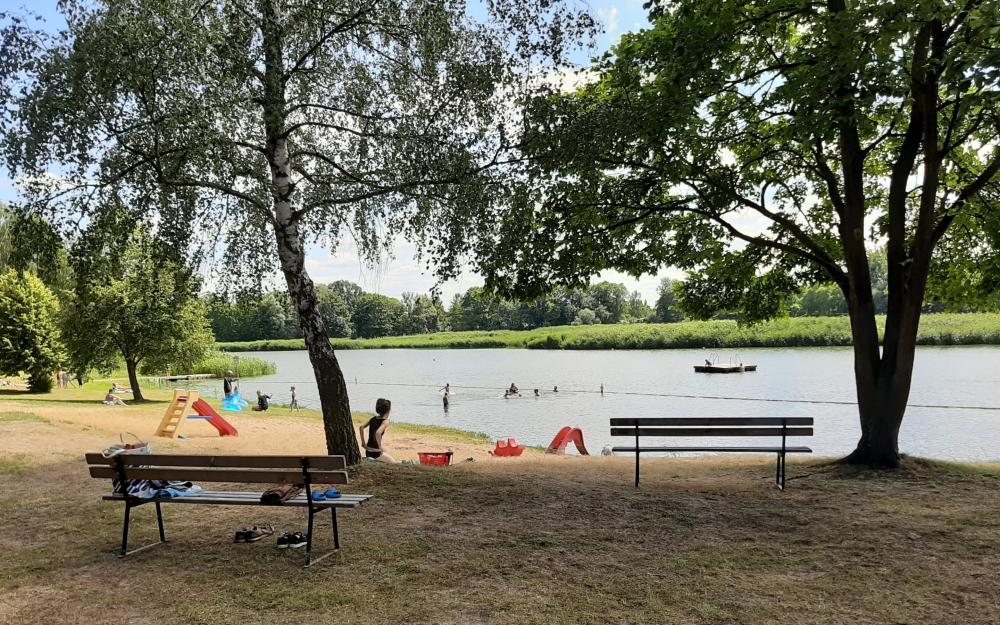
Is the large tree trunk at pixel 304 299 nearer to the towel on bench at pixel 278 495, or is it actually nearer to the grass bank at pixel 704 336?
the towel on bench at pixel 278 495

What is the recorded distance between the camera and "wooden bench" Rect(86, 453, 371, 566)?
544 centimetres

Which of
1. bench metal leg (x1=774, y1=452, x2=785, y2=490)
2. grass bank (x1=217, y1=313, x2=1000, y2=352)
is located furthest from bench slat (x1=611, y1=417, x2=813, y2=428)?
grass bank (x1=217, y1=313, x2=1000, y2=352)

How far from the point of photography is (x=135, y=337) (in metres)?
27.5

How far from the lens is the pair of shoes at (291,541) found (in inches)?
230

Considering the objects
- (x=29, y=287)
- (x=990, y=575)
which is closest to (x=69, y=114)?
(x=990, y=575)

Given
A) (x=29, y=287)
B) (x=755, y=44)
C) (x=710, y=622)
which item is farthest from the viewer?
(x=29, y=287)

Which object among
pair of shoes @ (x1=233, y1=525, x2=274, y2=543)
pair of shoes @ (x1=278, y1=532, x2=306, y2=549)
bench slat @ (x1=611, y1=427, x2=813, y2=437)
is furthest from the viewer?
bench slat @ (x1=611, y1=427, x2=813, y2=437)

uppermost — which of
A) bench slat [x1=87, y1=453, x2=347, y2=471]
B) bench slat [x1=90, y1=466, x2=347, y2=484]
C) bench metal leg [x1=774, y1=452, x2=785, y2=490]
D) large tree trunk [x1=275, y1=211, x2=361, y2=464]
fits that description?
large tree trunk [x1=275, y1=211, x2=361, y2=464]

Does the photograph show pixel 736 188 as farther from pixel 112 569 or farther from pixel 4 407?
pixel 4 407

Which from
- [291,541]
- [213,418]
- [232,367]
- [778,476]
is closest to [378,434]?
[291,541]

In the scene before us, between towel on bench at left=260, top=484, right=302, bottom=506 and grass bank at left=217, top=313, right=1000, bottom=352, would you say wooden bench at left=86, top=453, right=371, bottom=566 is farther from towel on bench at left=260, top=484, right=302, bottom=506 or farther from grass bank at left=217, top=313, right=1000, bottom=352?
grass bank at left=217, top=313, right=1000, bottom=352

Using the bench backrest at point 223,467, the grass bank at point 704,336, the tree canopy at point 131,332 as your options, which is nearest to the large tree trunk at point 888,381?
the bench backrest at point 223,467

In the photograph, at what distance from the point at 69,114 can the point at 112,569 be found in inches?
187

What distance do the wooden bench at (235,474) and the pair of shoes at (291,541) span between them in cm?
18
